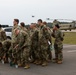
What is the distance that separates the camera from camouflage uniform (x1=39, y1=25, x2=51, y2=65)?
11766mm

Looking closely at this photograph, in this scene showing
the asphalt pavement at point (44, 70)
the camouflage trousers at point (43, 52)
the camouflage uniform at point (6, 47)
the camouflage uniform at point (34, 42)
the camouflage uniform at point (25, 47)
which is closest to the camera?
the asphalt pavement at point (44, 70)

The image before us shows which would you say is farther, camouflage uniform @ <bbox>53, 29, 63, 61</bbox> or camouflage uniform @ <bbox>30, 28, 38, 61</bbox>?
camouflage uniform @ <bbox>53, 29, 63, 61</bbox>

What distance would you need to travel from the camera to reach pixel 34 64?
12195 mm

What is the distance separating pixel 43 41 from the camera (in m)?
11.8

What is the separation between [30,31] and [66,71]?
8.85ft

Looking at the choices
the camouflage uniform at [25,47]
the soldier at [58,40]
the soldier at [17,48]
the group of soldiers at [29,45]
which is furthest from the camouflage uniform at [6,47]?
the soldier at [58,40]

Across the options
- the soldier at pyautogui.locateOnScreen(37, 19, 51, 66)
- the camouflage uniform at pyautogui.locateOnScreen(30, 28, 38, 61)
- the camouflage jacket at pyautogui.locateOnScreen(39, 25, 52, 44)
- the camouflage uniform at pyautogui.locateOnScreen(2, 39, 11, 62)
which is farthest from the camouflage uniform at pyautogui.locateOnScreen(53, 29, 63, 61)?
the camouflage uniform at pyautogui.locateOnScreen(2, 39, 11, 62)

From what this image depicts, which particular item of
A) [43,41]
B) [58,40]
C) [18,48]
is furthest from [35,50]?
[18,48]

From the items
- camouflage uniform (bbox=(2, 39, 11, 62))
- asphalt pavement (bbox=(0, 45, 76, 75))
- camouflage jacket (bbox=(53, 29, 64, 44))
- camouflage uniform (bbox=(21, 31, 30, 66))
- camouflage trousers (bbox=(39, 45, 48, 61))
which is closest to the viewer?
asphalt pavement (bbox=(0, 45, 76, 75))

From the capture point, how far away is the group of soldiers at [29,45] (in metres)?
11.2

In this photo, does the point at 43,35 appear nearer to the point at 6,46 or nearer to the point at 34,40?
the point at 34,40

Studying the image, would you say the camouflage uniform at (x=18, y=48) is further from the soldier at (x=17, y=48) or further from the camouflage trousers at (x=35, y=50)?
the camouflage trousers at (x=35, y=50)

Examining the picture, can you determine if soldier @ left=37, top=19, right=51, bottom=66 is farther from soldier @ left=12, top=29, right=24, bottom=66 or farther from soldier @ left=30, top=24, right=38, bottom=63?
soldier @ left=12, top=29, right=24, bottom=66

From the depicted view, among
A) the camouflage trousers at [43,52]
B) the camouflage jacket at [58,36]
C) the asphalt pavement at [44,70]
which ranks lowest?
the asphalt pavement at [44,70]
